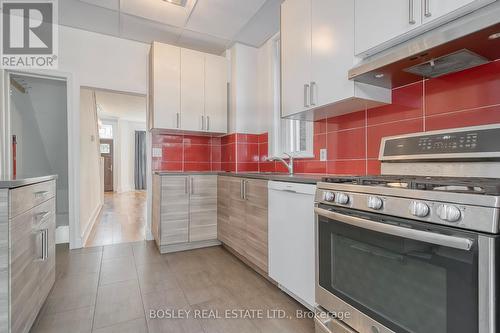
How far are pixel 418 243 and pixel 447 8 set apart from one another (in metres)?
1.03

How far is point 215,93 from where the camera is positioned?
3.36 m

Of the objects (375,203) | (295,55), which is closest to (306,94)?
(295,55)

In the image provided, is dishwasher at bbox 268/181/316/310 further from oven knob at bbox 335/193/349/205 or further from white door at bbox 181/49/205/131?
white door at bbox 181/49/205/131

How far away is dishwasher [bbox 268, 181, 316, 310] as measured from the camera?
62.6 inches

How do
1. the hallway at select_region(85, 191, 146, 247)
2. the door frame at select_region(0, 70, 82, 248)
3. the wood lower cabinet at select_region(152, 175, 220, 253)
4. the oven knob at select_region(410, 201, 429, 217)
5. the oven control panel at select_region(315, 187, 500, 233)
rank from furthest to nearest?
the hallway at select_region(85, 191, 146, 247), the door frame at select_region(0, 70, 82, 248), the wood lower cabinet at select_region(152, 175, 220, 253), the oven knob at select_region(410, 201, 429, 217), the oven control panel at select_region(315, 187, 500, 233)

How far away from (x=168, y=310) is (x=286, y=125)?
2209 millimetres

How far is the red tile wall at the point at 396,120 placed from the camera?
1.30 metres

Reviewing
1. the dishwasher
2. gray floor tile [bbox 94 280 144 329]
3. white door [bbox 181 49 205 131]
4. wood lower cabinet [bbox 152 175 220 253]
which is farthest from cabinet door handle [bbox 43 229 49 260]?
white door [bbox 181 49 205 131]

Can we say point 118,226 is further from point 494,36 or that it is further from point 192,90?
point 494,36

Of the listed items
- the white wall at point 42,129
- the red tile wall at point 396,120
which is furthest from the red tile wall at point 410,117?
the white wall at point 42,129

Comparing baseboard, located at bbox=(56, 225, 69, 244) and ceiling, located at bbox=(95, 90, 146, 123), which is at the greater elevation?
ceiling, located at bbox=(95, 90, 146, 123)

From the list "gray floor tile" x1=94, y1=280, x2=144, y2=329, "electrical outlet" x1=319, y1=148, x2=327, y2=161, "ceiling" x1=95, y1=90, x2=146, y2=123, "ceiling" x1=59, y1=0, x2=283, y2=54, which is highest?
"ceiling" x1=95, y1=90, x2=146, y2=123

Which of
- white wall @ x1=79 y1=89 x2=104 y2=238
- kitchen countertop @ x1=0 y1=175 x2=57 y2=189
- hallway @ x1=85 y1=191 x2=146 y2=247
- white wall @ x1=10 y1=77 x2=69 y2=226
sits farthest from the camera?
white wall @ x1=10 y1=77 x2=69 y2=226

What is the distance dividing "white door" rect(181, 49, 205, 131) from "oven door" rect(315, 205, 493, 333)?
2.27 m
